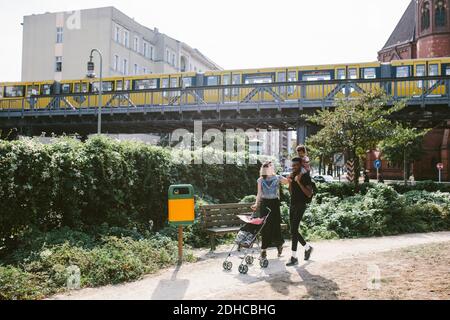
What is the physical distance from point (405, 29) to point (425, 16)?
32.6 feet

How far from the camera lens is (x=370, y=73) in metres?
25.6

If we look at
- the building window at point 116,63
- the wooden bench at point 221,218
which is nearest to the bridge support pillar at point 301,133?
the wooden bench at point 221,218

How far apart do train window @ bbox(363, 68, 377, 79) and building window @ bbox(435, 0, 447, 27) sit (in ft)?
99.4

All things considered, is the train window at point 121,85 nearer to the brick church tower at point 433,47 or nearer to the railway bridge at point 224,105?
the railway bridge at point 224,105

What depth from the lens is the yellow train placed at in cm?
2333

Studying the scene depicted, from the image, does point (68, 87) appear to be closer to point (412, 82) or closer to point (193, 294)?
point (412, 82)

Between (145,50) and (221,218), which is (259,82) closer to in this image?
(221,218)

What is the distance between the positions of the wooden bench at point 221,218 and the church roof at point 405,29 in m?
55.9

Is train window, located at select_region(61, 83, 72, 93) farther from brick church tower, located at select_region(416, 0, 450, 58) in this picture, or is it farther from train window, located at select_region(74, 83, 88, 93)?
brick church tower, located at select_region(416, 0, 450, 58)

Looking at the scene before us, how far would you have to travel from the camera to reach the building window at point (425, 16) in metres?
50.6

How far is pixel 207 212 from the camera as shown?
29.8 feet

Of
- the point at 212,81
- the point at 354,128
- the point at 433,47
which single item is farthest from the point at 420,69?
the point at 433,47
